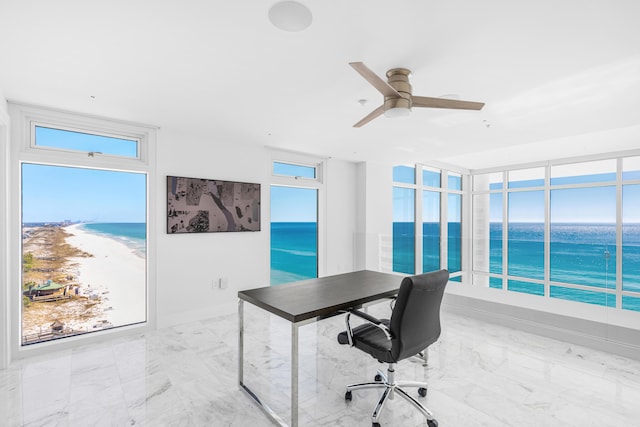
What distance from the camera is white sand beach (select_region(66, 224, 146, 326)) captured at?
3523 millimetres

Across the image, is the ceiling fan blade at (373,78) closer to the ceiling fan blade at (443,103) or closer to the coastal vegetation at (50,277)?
the ceiling fan blade at (443,103)

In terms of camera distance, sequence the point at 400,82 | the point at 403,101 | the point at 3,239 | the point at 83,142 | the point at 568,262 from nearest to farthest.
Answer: the point at 403,101, the point at 400,82, the point at 3,239, the point at 83,142, the point at 568,262

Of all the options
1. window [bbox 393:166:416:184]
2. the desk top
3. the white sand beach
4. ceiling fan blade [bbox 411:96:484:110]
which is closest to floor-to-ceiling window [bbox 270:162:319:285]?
window [bbox 393:166:416:184]

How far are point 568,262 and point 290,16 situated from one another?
428 centimetres

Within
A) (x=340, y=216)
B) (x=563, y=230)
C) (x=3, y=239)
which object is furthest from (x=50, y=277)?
(x=563, y=230)

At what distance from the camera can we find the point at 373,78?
1857 mm

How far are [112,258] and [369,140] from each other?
365cm

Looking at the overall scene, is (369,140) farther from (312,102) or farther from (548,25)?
(548,25)

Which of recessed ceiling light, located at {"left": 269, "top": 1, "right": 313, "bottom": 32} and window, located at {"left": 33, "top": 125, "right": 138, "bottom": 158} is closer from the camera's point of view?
recessed ceiling light, located at {"left": 269, "top": 1, "right": 313, "bottom": 32}

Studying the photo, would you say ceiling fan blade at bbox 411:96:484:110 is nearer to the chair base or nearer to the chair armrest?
the chair armrest

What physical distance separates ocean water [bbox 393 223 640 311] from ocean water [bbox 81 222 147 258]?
13.1ft

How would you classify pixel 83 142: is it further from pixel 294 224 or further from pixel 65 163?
pixel 294 224

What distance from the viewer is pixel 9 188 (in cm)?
291

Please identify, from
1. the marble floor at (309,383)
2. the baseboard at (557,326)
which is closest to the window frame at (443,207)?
the baseboard at (557,326)
